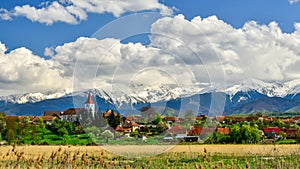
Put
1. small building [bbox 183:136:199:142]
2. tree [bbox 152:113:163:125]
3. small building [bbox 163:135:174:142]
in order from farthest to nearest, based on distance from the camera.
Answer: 1. small building [bbox 183:136:199:142]
2. small building [bbox 163:135:174:142]
3. tree [bbox 152:113:163:125]

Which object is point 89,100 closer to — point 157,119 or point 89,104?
point 89,104

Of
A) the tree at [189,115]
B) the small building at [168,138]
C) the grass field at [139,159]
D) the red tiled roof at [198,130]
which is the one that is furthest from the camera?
the red tiled roof at [198,130]

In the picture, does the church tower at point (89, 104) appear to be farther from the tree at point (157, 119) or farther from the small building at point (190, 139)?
the small building at point (190, 139)

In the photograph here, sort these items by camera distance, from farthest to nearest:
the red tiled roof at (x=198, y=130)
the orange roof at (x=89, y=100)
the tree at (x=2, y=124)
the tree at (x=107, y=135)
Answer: the tree at (x=2, y=124) → the red tiled roof at (x=198, y=130) → the tree at (x=107, y=135) → the orange roof at (x=89, y=100)

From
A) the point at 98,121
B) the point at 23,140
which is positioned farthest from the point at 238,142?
the point at 98,121

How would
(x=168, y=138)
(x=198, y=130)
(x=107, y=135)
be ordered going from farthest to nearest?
(x=198, y=130) < (x=107, y=135) < (x=168, y=138)

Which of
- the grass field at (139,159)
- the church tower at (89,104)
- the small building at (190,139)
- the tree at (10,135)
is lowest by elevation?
the grass field at (139,159)

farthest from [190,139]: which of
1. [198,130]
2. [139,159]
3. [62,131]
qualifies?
[62,131]

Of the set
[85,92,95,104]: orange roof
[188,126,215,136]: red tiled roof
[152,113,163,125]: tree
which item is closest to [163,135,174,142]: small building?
[152,113,163,125]: tree

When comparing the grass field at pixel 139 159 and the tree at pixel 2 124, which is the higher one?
the tree at pixel 2 124

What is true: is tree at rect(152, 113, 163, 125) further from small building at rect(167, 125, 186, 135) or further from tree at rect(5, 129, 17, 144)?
tree at rect(5, 129, 17, 144)

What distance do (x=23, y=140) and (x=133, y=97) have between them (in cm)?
6388

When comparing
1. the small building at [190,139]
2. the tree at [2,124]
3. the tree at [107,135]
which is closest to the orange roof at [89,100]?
the tree at [107,135]

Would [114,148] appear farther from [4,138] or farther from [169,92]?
[4,138]
